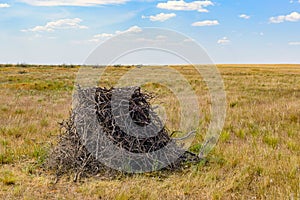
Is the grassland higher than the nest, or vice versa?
the nest

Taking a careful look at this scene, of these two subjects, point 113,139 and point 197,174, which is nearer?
point 197,174

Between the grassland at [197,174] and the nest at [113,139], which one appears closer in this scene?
the grassland at [197,174]

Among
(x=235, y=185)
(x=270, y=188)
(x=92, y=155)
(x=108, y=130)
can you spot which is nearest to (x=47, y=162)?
(x=92, y=155)

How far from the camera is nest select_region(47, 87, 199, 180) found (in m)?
6.00

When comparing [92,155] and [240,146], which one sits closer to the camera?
[92,155]

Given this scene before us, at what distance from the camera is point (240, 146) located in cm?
724

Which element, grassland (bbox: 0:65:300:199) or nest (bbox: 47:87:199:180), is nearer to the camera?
→ grassland (bbox: 0:65:300:199)

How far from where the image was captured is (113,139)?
6141 mm

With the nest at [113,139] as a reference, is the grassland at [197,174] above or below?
below

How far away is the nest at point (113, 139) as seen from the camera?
600cm

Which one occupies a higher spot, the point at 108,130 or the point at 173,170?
the point at 108,130

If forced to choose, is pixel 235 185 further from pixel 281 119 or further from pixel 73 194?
pixel 281 119

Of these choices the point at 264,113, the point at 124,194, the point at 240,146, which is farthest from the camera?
the point at 264,113

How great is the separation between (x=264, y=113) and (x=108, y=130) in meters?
6.53
